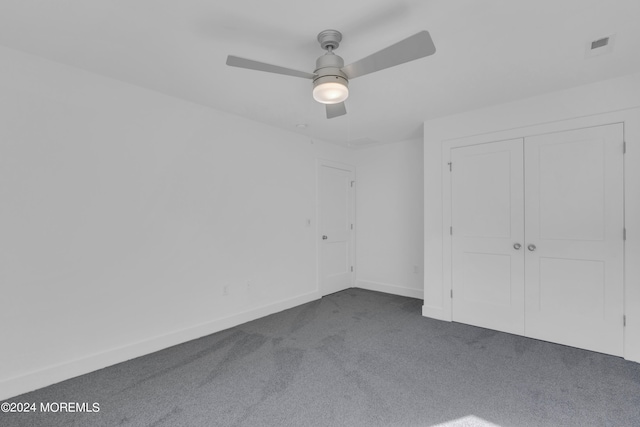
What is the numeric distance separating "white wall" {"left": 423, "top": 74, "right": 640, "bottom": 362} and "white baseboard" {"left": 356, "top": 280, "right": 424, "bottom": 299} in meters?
0.85

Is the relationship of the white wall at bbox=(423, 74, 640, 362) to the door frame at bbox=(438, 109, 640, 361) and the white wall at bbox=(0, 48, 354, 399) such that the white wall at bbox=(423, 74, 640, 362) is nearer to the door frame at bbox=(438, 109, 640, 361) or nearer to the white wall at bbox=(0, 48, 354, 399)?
the door frame at bbox=(438, 109, 640, 361)

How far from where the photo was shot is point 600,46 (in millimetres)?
2189

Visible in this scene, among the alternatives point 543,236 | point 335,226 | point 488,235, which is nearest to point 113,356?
point 335,226

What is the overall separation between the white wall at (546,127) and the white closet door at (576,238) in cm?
7

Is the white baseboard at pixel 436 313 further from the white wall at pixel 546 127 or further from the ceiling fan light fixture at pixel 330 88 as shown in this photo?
the ceiling fan light fixture at pixel 330 88

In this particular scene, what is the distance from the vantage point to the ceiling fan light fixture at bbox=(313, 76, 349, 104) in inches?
76.1

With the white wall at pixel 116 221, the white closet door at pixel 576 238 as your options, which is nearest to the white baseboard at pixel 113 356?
the white wall at pixel 116 221

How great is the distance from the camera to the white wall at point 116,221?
221cm

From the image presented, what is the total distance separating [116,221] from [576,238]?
418cm

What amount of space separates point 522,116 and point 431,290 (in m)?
2.16

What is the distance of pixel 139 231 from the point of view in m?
2.80

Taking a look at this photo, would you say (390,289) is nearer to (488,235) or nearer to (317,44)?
(488,235)

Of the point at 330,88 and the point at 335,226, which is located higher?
the point at 330,88

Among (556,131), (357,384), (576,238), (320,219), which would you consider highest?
(556,131)
